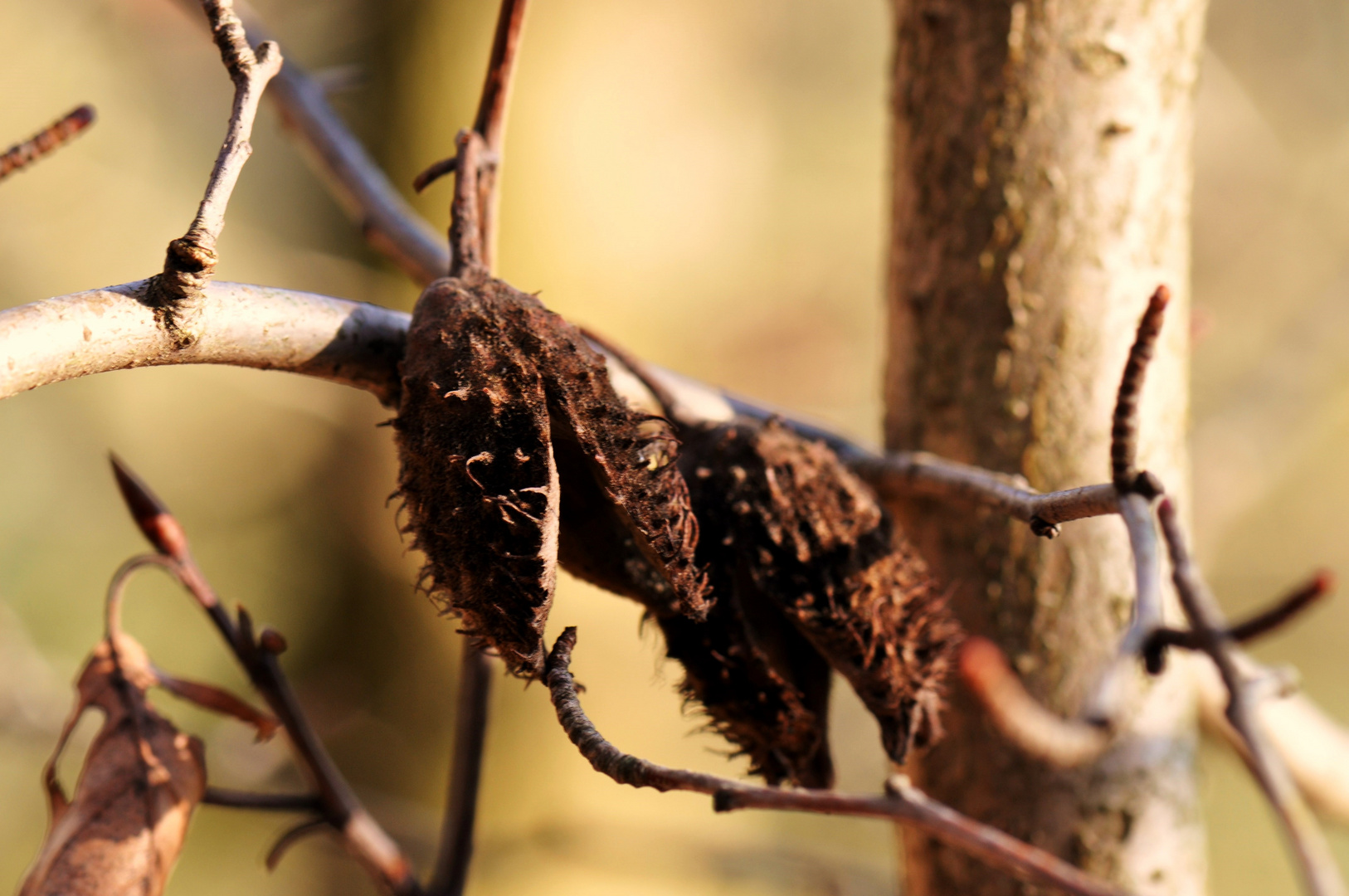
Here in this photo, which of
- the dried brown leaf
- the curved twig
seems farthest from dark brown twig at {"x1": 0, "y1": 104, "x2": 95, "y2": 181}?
the curved twig

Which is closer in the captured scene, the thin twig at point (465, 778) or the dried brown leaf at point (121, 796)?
the dried brown leaf at point (121, 796)

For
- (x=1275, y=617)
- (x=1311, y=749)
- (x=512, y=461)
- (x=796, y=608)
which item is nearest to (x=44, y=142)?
(x=512, y=461)

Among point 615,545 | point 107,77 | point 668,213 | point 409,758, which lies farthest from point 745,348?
point 615,545

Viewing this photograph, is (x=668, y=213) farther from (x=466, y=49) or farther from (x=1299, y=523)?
(x=1299, y=523)

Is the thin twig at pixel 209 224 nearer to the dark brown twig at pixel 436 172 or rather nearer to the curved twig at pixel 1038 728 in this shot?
the dark brown twig at pixel 436 172

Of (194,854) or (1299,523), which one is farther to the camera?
(1299,523)

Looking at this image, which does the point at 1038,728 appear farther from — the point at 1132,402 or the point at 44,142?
the point at 44,142

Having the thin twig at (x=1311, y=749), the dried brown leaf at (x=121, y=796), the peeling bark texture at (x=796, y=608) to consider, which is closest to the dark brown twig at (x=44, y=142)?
the dried brown leaf at (x=121, y=796)
